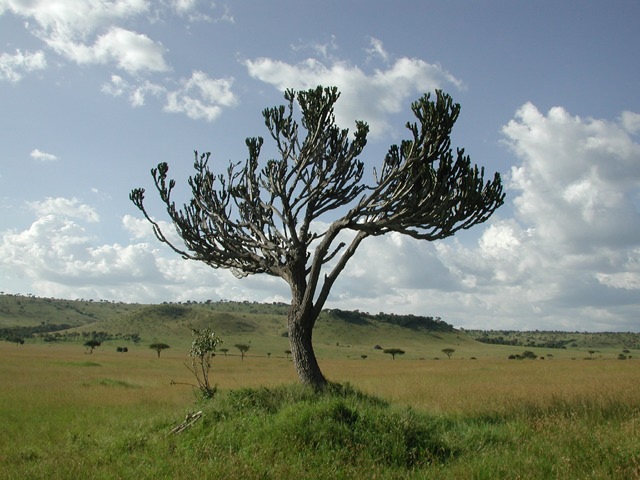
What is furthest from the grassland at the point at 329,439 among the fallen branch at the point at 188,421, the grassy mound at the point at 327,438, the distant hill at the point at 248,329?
the distant hill at the point at 248,329

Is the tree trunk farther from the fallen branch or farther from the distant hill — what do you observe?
the distant hill

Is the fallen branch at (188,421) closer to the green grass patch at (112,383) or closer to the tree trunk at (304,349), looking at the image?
the tree trunk at (304,349)

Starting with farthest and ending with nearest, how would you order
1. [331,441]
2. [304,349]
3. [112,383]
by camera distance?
[112,383] < [304,349] < [331,441]

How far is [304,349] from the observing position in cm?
1294

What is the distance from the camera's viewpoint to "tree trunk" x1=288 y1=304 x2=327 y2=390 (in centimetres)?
1276

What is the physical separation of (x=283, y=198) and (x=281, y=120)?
261 centimetres

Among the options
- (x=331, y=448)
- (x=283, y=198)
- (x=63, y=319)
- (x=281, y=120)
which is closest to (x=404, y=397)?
(x=283, y=198)

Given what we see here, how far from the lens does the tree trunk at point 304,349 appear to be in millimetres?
12758

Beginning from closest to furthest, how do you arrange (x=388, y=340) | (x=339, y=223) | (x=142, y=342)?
1. (x=339, y=223)
2. (x=142, y=342)
3. (x=388, y=340)

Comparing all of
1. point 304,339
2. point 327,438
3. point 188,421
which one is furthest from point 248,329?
point 327,438

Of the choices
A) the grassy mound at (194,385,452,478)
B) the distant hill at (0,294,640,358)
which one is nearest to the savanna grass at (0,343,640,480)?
the grassy mound at (194,385,452,478)

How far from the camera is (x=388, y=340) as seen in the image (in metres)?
120

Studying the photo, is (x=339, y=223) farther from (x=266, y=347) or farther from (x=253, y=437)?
(x=266, y=347)

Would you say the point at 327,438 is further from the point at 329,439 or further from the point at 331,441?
the point at 331,441
